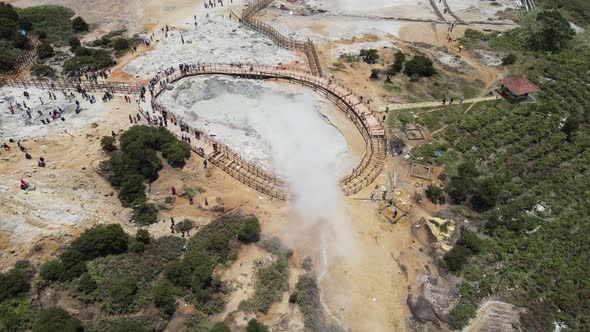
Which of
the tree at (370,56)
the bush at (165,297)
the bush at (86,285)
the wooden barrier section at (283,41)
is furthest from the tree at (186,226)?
the tree at (370,56)

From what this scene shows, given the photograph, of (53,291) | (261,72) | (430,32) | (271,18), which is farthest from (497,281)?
(271,18)

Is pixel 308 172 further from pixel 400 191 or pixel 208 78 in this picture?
pixel 208 78

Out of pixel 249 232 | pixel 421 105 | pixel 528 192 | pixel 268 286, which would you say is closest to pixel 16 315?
pixel 249 232

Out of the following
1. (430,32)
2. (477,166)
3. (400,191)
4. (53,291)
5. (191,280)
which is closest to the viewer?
(53,291)

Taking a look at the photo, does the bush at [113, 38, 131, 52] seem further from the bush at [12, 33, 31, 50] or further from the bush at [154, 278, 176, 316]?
the bush at [154, 278, 176, 316]

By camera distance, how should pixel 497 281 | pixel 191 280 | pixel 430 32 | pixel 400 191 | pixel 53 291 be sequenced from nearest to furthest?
pixel 53 291, pixel 191 280, pixel 497 281, pixel 400 191, pixel 430 32

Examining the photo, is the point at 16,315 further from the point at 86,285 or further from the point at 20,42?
the point at 20,42

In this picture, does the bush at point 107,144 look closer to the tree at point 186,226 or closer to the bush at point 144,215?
the bush at point 144,215
